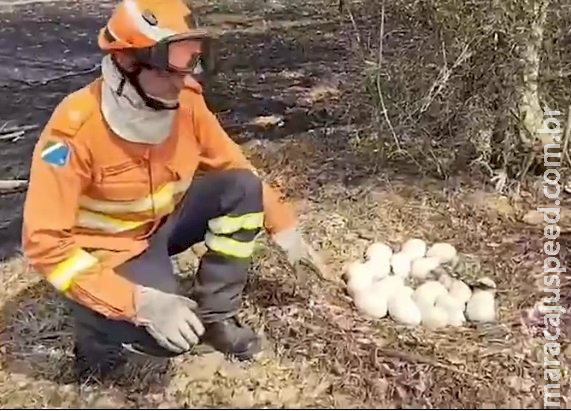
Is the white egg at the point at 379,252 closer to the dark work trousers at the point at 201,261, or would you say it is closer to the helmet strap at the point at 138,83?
the dark work trousers at the point at 201,261

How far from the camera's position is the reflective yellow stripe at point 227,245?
35.9 inches

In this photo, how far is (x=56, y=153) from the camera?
0.83 metres

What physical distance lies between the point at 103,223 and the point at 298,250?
19 centimetres

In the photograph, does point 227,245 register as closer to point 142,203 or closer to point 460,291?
point 142,203

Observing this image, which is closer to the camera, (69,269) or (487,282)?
(69,269)

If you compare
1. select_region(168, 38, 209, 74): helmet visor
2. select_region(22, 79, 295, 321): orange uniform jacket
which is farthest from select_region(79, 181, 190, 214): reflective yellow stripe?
select_region(168, 38, 209, 74): helmet visor

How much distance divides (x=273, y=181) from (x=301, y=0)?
0.18m

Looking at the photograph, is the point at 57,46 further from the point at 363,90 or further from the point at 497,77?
the point at 497,77

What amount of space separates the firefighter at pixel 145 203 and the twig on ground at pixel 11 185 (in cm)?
9

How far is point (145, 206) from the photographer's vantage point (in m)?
0.88

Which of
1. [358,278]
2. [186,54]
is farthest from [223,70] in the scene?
[358,278]

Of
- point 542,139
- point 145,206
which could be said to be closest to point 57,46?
point 145,206

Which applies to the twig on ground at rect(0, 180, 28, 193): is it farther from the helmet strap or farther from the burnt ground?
the helmet strap

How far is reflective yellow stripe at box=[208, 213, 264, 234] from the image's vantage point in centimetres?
91
